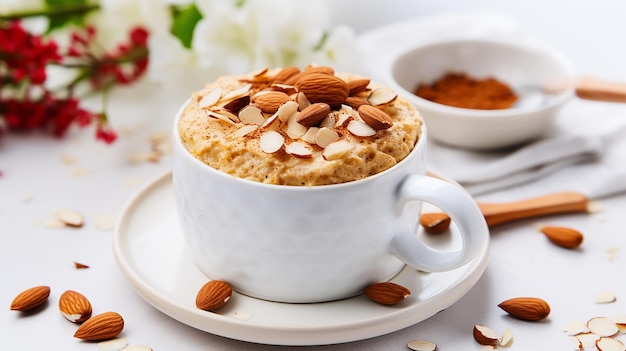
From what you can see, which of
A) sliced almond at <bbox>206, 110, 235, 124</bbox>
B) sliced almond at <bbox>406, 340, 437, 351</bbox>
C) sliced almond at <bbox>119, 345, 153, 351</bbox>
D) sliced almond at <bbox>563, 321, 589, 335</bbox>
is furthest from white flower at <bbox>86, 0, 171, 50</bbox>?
sliced almond at <bbox>563, 321, 589, 335</bbox>

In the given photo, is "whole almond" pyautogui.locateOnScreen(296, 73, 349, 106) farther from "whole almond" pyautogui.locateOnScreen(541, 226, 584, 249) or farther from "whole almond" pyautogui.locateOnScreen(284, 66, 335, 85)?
"whole almond" pyautogui.locateOnScreen(541, 226, 584, 249)

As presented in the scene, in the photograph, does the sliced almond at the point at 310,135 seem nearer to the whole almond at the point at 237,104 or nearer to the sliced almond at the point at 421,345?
the whole almond at the point at 237,104

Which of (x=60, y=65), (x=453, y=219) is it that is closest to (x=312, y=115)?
(x=453, y=219)

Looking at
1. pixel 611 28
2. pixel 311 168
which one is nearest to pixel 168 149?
pixel 311 168

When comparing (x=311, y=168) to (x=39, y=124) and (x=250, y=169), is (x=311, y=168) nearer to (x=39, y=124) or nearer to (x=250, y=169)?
(x=250, y=169)

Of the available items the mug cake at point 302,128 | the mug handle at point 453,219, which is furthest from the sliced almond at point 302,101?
the mug handle at point 453,219

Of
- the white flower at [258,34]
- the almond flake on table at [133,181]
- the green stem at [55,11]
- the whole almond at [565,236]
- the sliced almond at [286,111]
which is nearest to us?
the sliced almond at [286,111]
